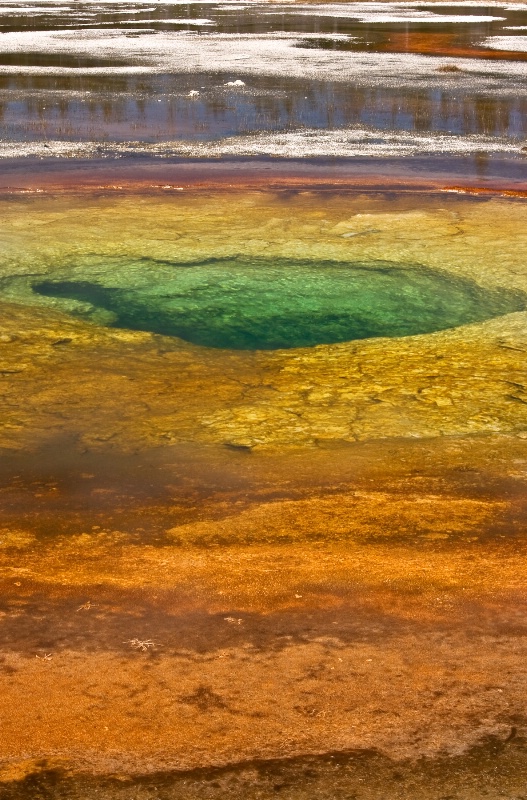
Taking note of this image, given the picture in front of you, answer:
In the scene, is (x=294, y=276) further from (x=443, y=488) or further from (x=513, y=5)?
(x=513, y=5)

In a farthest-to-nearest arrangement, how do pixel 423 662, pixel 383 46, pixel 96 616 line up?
pixel 383 46 → pixel 96 616 → pixel 423 662

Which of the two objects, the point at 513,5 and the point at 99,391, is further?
the point at 513,5

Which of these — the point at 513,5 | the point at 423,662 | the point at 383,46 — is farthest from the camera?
the point at 513,5

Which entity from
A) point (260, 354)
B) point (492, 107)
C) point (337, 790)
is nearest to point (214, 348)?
point (260, 354)

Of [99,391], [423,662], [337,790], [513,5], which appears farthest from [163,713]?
[513,5]

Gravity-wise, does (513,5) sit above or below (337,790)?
above

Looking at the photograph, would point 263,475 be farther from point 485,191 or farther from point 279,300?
point 485,191

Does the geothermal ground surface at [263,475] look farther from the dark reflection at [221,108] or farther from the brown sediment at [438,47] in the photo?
the brown sediment at [438,47]

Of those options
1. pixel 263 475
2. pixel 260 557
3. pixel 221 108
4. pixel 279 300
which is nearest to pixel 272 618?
pixel 260 557

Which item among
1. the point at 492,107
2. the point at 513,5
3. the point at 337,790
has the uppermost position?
the point at 513,5
